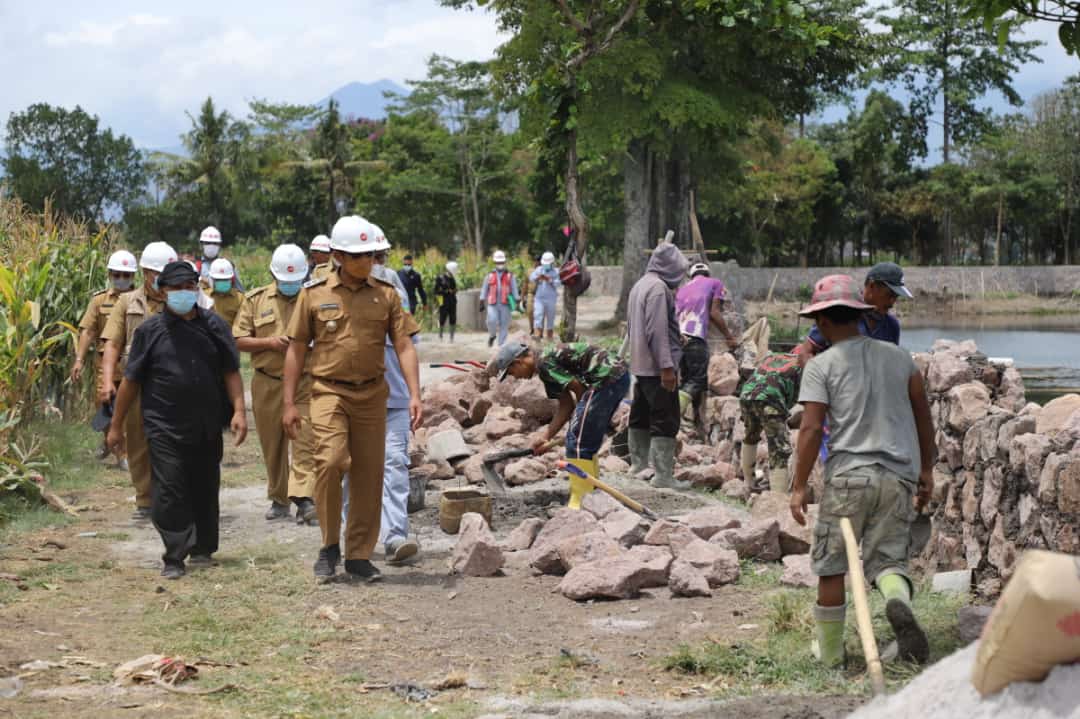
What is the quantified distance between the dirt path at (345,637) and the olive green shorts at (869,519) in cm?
57

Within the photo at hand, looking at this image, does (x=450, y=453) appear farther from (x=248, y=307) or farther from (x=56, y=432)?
(x=56, y=432)

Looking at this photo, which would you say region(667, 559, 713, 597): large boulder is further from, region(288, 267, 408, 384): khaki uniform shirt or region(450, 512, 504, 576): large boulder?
region(288, 267, 408, 384): khaki uniform shirt

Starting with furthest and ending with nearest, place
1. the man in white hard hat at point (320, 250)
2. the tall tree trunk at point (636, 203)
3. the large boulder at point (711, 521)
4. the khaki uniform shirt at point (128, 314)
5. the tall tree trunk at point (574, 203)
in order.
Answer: the tall tree trunk at point (636, 203)
the tall tree trunk at point (574, 203)
the man in white hard hat at point (320, 250)
the khaki uniform shirt at point (128, 314)
the large boulder at point (711, 521)

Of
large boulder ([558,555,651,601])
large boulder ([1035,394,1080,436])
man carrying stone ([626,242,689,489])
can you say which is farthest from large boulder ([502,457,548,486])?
large boulder ([1035,394,1080,436])

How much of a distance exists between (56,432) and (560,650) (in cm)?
773

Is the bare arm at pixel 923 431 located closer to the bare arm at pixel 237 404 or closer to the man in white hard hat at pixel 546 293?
the bare arm at pixel 237 404

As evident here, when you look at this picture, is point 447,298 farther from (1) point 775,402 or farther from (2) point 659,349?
(1) point 775,402

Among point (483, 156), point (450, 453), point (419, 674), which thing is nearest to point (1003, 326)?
point (483, 156)

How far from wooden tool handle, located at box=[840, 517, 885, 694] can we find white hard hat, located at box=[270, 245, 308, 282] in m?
5.12

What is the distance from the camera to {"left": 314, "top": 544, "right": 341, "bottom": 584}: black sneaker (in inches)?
289

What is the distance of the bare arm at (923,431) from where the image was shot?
17.3 feet

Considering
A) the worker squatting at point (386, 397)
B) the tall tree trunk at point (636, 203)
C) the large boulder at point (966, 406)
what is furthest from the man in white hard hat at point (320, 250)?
the tall tree trunk at point (636, 203)

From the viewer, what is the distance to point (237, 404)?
785 centimetres

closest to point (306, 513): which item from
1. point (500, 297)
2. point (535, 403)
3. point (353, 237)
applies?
point (353, 237)
